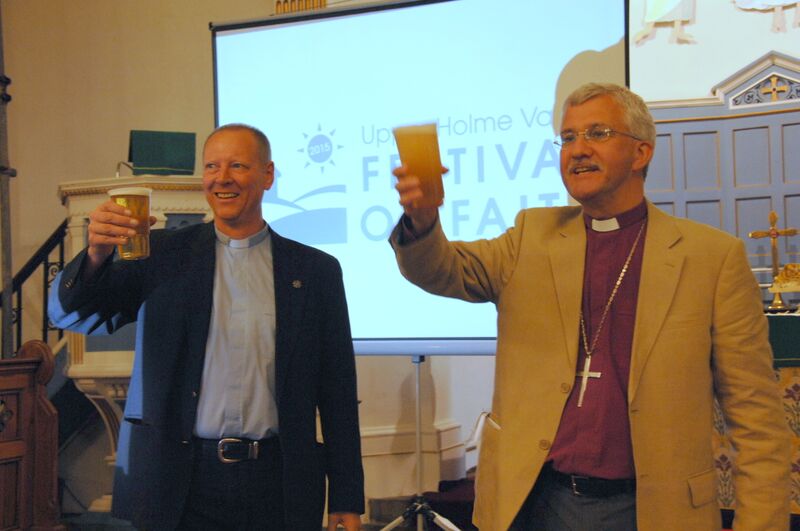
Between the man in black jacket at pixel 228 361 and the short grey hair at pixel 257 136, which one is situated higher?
the short grey hair at pixel 257 136

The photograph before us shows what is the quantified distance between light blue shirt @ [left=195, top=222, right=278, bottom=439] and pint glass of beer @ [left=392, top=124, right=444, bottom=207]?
856mm

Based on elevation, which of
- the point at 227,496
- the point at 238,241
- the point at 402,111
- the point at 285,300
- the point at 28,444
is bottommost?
the point at 28,444

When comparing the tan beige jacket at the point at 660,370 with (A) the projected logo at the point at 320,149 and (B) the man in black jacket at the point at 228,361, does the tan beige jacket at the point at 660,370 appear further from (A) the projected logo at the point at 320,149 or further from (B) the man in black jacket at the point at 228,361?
(A) the projected logo at the point at 320,149

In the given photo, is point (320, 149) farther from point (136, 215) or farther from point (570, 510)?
point (570, 510)

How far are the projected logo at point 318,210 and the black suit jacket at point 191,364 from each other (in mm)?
1477

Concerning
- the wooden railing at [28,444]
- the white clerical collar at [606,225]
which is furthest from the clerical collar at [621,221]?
the wooden railing at [28,444]

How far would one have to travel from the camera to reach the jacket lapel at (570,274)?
1.92 m

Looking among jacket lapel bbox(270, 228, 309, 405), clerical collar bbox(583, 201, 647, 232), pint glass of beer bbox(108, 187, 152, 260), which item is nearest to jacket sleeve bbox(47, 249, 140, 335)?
pint glass of beer bbox(108, 187, 152, 260)

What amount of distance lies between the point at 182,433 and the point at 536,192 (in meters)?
2.03

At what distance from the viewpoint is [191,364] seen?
2.29m

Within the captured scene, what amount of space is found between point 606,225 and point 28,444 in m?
3.59

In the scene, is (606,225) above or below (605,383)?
above

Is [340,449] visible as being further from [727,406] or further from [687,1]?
[687,1]

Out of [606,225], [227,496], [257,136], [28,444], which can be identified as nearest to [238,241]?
[257,136]
